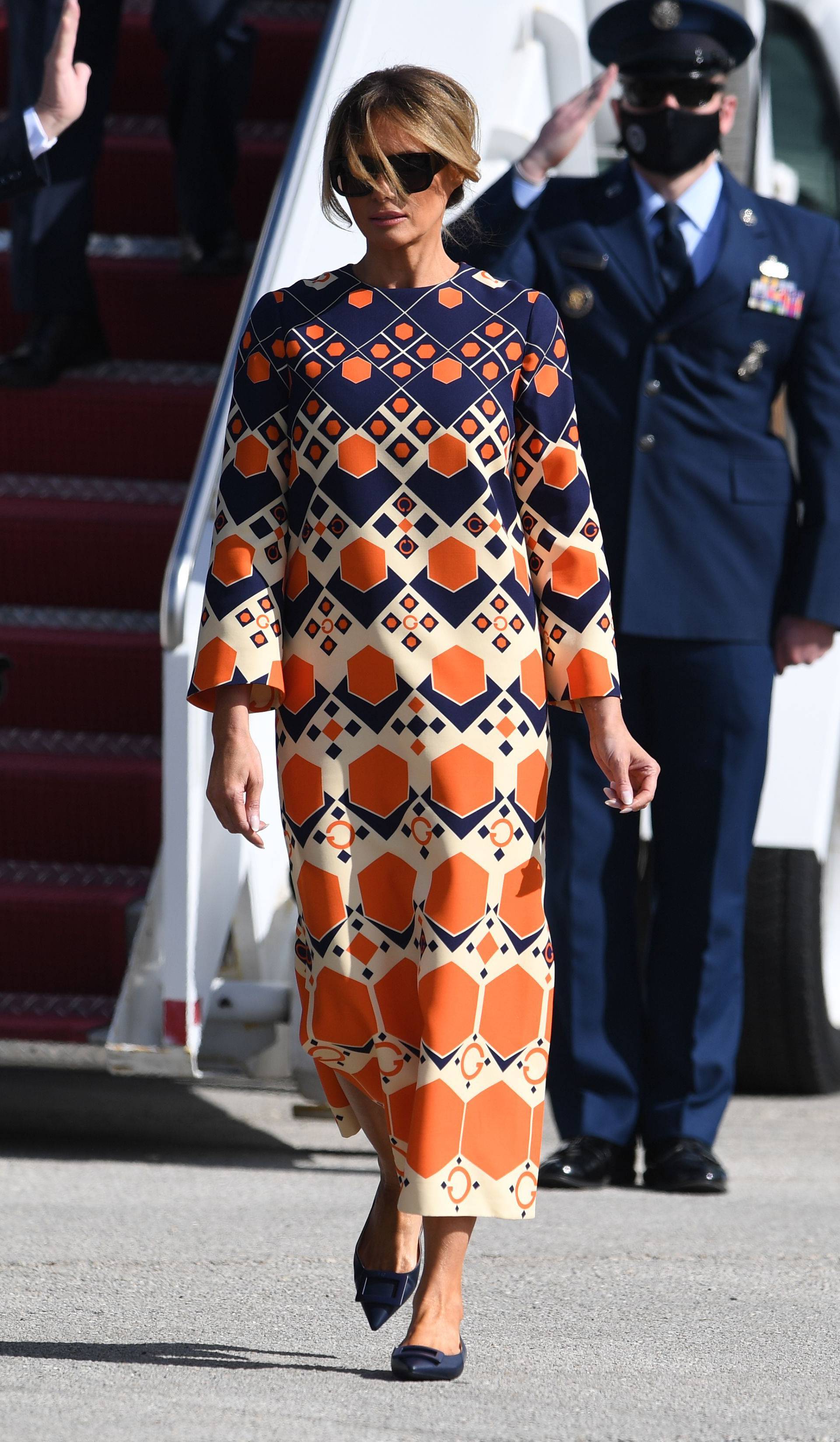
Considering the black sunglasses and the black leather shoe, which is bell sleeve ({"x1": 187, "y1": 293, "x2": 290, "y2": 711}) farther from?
the black leather shoe

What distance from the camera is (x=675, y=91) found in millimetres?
3549

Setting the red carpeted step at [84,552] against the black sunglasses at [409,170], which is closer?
the black sunglasses at [409,170]

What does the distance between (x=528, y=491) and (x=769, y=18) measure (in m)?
3.79

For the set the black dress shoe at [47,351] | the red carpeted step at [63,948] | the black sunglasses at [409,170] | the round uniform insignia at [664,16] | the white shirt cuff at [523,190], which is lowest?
the red carpeted step at [63,948]

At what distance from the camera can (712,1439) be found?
6.96ft

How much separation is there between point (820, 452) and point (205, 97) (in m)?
1.85

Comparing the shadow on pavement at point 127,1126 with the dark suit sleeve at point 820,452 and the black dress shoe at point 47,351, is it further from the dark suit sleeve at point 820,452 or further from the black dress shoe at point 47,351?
the black dress shoe at point 47,351

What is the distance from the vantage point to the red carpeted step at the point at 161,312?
486 cm

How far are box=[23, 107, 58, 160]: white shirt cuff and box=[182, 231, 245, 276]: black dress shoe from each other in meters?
1.48

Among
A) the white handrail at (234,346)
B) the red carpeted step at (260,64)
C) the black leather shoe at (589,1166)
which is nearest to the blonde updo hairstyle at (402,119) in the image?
the white handrail at (234,346)

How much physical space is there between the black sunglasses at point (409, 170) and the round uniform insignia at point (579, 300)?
1294 millimetres

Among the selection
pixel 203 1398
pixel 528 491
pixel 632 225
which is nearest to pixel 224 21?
pixel 632 225

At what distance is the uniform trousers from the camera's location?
4.63m

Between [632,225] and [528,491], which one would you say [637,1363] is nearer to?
[528,491]
